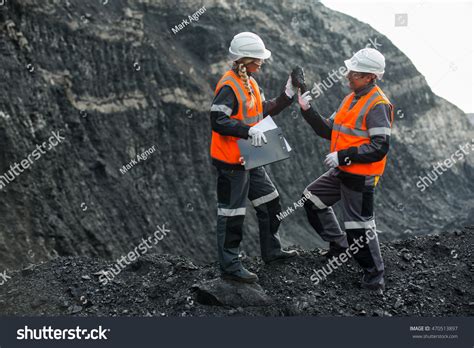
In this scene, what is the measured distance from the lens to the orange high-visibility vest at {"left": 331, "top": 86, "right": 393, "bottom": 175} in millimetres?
6809

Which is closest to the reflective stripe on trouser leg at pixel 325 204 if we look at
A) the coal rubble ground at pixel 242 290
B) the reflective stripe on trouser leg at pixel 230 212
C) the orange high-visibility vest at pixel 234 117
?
the coal rubble ground at pixel 242 290

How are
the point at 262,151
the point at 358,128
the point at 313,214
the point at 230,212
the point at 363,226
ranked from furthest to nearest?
the point at 313,214 < the point at 363,226 < the point at 358,128 < the point at 230,212 < the point at 262,151

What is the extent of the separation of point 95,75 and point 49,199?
6.24 m

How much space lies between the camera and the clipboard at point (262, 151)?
6.61 m

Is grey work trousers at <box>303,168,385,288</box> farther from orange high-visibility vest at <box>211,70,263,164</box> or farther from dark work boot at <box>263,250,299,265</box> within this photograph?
orange high-visibility vest at <box>211,70,263,164</box>

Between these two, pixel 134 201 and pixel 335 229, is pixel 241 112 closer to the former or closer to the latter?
pixel 335 229

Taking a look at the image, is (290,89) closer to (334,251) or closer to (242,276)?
(334,251)

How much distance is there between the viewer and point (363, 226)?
23.0 feet

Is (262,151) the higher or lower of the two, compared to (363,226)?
higher

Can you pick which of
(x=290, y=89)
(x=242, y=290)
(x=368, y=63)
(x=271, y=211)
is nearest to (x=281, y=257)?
(x=271, y=211)

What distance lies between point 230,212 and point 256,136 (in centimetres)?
91

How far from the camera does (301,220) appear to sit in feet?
92.5

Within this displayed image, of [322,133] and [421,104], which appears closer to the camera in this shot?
[322,133]

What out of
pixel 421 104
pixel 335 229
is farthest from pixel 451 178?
pixel 335 229
